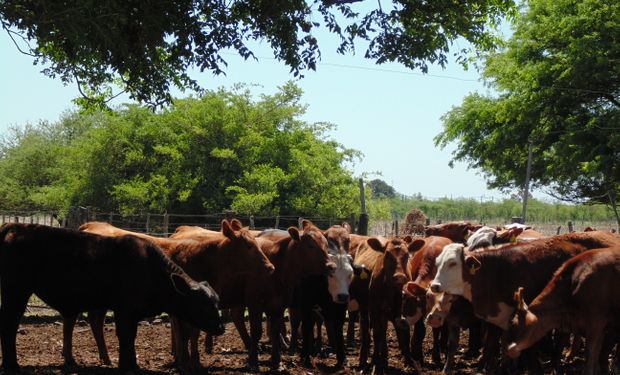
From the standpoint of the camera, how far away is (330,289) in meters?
10.4

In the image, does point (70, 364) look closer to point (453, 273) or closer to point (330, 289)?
point (330, 289)

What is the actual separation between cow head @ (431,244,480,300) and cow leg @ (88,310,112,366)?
411cm

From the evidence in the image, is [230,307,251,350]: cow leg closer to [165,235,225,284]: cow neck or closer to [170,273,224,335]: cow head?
[165,235,225,284]: cow neck

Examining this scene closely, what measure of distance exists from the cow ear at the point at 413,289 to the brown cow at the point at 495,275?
0.62ft

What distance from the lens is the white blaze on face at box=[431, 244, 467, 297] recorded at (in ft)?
32.1

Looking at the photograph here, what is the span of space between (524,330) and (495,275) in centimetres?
109

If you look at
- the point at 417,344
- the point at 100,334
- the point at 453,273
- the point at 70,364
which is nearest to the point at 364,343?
the point at 417,344

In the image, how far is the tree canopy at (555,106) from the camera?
28.7 metres

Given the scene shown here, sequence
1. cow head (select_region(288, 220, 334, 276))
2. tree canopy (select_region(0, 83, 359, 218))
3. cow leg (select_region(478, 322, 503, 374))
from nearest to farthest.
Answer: cow leg (select_region(478, 322, 503, 374))
cow head (select_region(288, 220, 334, 276))
tree canopy (select_region(0, 83, 359, 218))

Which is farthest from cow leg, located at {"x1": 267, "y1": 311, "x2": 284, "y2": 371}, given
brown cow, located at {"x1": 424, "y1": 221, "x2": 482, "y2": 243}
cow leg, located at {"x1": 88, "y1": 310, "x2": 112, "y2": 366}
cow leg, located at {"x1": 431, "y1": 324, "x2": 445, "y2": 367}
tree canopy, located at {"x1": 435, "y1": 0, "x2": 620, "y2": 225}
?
tree canopy, located at {"x1": 435, "y1": 0, "x2": 620, "y2": 225}

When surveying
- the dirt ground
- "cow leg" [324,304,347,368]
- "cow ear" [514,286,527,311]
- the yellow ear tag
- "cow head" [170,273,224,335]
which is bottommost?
the dirt ground

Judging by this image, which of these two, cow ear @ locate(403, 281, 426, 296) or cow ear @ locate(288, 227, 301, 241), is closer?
cow ear @ locate(403, 281, 426, 296)

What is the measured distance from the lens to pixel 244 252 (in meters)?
10.2

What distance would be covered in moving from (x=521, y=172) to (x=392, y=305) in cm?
2589
